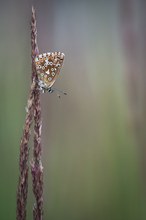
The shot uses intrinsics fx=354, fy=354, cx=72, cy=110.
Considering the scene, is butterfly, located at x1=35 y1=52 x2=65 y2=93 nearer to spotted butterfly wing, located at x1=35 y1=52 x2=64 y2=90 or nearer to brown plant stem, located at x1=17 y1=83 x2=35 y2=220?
spotted butterfly wing, located at x1=35 y1=52 x2=64 y2=90

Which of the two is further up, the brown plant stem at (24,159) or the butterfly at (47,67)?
the butterfly at (47,67)

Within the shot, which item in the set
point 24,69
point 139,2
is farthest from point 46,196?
point 139,2

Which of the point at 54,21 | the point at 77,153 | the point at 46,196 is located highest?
the point at 54,21

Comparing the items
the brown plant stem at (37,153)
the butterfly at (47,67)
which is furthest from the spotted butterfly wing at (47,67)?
the brown plant stem at (37,153)

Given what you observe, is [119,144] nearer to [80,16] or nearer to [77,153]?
[77,153]

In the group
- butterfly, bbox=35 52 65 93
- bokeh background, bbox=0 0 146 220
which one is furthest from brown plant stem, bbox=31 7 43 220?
bokeh background, bbox=0 0 146 220

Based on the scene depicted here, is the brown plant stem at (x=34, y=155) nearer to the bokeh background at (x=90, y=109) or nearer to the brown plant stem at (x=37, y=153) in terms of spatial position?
the brown plant stem at (x=37, y=153)
